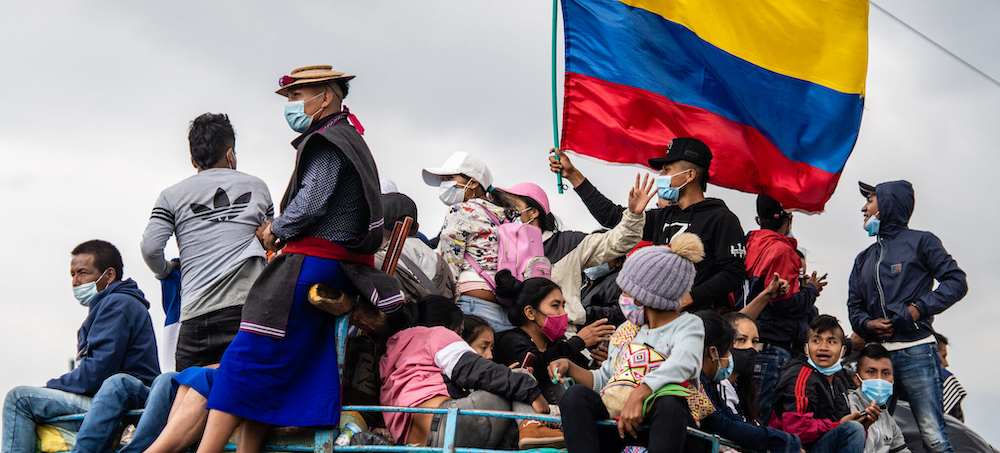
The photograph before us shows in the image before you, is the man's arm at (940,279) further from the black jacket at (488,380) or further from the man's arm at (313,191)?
the man's arm at (313,191)

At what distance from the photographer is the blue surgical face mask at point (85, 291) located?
594 cm

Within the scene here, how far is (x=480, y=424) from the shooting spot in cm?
475

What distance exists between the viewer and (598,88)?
7.65 meters

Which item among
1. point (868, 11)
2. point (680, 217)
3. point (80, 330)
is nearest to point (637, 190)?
point (680, 217)

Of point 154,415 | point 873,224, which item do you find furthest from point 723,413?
point 873,224

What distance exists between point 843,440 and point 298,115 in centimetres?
424

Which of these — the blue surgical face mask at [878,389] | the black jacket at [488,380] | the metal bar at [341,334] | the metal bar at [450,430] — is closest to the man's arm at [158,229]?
the metal bar at [341,334]

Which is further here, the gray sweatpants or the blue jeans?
the blue jeans

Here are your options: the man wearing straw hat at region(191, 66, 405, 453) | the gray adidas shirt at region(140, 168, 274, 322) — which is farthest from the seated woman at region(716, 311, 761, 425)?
the gray adidas shirt at region(140, 168, 274, 322)

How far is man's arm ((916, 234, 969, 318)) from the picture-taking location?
22.6 feet

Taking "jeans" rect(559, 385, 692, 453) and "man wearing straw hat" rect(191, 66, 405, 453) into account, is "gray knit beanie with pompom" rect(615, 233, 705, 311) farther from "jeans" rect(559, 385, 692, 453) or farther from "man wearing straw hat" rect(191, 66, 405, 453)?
"man wearing straw hat" rect(191, 66, 405, 453)

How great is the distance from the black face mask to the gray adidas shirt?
3.27m

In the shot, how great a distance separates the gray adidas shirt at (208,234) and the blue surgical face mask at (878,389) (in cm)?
483

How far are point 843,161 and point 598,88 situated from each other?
7.49ft
